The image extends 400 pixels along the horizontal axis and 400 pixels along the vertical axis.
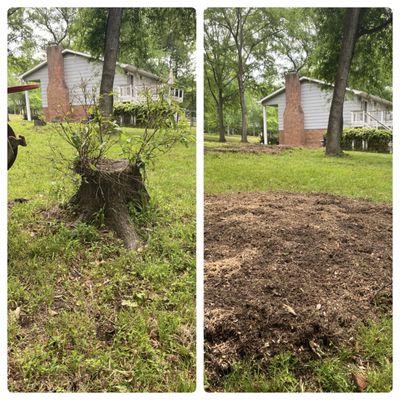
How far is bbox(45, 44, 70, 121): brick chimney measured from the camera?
5.24ft

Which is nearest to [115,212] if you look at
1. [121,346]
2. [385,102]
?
[121,346]

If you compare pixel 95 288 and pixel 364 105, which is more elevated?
pixel 364 105

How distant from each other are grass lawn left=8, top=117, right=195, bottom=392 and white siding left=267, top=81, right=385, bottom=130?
0.47m

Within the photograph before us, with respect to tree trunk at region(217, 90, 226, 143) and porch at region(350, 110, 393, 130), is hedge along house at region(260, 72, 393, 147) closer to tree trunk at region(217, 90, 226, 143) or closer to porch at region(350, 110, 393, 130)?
porch at region(350, 110, 393, 130)

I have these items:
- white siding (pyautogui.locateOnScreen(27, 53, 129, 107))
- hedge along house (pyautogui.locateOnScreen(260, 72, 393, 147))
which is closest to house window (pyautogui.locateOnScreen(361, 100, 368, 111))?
hedge along house (pyautogui.locateOnScreen(260, 72, 393, 147))

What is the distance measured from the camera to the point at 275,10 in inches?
64.0

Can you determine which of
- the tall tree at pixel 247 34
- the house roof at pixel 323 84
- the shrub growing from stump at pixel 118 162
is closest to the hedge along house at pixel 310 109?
the house roof at pixel 323 84

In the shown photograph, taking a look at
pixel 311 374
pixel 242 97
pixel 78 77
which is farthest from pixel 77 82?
pixel 311 374

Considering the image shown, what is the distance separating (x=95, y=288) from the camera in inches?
61.9

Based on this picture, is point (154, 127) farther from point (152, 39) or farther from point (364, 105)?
point (364, 105)

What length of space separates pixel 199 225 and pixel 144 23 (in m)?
0.81

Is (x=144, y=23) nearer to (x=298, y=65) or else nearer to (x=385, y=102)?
(x=298, y=65)

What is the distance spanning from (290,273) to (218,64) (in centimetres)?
90

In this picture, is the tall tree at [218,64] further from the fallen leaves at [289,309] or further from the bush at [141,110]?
the fallen leaves at [289,309]
